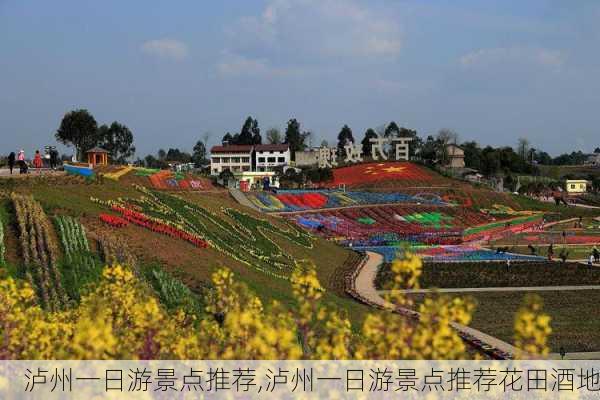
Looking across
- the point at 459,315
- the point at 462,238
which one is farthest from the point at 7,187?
the point at 462,238

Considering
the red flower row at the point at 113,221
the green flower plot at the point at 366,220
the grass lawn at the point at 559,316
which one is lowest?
the grass lawn at the point at 559,316

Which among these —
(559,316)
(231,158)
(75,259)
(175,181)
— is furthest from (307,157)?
(75,259)

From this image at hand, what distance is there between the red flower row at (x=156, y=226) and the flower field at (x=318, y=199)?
31880 mm

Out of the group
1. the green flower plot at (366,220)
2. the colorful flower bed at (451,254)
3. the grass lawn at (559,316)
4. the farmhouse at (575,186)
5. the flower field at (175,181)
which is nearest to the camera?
the grass lawn at (559,316)

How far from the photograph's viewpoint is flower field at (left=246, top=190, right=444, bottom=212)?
66.8 metres

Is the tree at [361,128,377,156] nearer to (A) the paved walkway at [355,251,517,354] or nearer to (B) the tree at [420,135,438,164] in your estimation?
(B) the tree at [420,135,438,164]

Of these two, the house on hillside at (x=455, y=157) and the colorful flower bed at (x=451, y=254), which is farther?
the house on hillside at (x=455, y=157)

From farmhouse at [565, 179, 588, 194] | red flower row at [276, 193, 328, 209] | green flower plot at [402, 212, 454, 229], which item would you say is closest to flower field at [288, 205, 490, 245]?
green flower plot at [402, 212, 454, 229]

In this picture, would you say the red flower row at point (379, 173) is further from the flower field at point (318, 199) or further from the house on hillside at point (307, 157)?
the house on hillside at point (307, 157)

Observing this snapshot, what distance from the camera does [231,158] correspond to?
117375mm

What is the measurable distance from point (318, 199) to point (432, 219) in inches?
463

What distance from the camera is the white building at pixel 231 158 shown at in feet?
383

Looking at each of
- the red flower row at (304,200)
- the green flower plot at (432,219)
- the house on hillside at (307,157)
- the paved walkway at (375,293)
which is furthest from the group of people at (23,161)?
the house on hillside at (307,157)

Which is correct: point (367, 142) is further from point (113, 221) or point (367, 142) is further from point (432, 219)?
point (113, 221)
